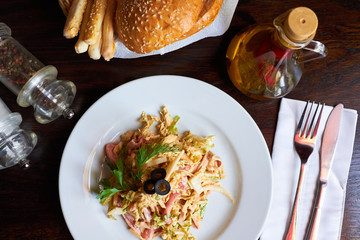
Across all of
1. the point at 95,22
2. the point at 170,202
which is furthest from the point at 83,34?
the point at 170,202

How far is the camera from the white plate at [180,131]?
3.95 ft

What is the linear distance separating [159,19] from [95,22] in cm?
22

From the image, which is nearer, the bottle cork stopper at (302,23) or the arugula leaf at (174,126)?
the bottle cork stopper at (302,23)

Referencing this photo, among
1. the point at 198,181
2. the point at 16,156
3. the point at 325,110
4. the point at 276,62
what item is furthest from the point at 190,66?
the point at 16,156

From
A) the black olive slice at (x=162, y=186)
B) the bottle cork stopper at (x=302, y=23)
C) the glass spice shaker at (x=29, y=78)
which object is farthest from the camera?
the glass spice shaker at (x=29, y=78)

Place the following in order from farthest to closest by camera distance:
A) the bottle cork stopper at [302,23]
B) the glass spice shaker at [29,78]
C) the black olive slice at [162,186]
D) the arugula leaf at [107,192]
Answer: the glass spice shaker at [29,78]
the arugula leaf at [107,192]
the black olive slice at [162,186]
the bottle cork stopper at [302,23]

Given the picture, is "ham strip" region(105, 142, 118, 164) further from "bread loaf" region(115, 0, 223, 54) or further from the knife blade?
the knife blade

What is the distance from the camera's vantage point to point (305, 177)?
1278 mm

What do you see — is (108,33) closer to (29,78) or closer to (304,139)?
(29,78)

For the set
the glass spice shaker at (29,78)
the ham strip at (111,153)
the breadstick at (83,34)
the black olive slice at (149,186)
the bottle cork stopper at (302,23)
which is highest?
the bottle cork stopper at (302,23)

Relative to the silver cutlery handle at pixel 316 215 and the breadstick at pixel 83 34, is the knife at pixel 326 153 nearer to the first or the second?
the silver cutlery handle at pixel 316 215

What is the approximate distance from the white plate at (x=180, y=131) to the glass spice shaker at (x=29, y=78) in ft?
0.45

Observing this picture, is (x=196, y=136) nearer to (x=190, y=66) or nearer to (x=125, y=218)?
(x=190, y=66)

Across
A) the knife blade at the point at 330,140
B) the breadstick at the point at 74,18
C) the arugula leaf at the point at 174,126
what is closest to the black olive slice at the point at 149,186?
the arugula leaf at the point at 174,126
